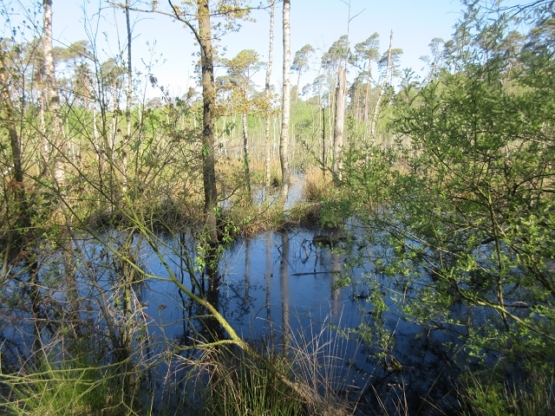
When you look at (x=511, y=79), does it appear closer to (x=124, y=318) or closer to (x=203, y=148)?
(x=203, y=148)

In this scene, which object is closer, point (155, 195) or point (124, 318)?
point (124, 318)

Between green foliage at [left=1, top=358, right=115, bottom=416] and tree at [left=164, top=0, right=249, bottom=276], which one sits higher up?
tree at [left=164, top=0, right=249, bottom=276]

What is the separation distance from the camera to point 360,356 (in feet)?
14.3

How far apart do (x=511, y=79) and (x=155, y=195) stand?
11.6 ft

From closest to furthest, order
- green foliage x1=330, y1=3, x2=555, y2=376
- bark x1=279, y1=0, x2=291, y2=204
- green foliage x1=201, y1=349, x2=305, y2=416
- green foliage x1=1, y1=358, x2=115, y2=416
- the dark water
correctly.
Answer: green foliage x1=330, y1=3, x2=555, y2=376
green foliage x1=1, y1=358, x2=115, y2=416
green foliage x1=201, y1=349, x2=305, y2=416
the dark water
bark x1=279, y1=0, x2=291, y2=204

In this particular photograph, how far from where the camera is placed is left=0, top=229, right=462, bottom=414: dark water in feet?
12.2

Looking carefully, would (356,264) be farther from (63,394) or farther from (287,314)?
(63,394)

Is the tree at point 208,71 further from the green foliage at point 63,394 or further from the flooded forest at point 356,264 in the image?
the green foliage at point 63,394

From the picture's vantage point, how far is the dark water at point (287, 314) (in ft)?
12.2

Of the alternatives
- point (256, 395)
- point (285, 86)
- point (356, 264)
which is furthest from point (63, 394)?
point (285, 86)

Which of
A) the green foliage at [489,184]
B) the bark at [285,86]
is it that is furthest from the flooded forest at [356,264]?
the bark at [285,86]

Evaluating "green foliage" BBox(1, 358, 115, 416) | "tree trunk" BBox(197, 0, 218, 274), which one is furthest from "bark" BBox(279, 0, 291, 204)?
"green foliage" BBox(1, 358, 115, 416)

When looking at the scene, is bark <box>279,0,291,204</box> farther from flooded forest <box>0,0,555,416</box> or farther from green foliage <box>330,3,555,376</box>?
green foliage <box>330,3,555,376</box>

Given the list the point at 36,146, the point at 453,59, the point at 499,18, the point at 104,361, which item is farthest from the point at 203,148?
the point at 499,18
